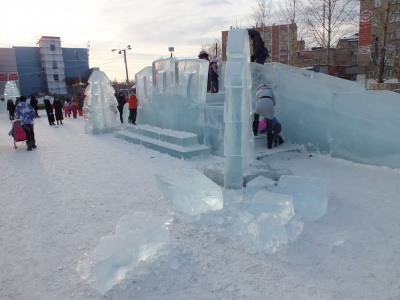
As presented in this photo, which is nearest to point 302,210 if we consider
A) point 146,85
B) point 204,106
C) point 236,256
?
point 236,256

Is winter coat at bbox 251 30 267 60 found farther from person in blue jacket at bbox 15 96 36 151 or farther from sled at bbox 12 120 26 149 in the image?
sled at bbox 12 120 26 149

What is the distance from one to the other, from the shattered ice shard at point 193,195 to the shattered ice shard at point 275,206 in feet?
1.47

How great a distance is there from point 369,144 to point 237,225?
363 cm

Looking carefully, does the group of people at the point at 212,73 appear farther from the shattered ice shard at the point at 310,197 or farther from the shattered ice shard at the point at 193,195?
the shattered ice shard at the point at 310,197

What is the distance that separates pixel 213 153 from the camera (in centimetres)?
687

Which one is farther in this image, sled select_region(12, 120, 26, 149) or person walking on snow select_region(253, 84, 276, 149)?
sled select_region(12, 120, 26, 149)

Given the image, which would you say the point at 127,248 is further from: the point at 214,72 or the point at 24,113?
the point at 214,72

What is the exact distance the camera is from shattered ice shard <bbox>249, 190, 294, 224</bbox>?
3.27 m

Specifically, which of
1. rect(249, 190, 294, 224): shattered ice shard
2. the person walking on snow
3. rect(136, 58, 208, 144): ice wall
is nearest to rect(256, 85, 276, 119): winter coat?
the person walking on snow

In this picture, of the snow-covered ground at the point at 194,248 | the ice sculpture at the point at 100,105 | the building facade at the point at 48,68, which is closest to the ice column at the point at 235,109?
the snow-covered ground at the point at 194,248

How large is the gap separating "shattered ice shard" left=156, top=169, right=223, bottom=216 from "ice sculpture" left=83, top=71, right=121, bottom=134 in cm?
812

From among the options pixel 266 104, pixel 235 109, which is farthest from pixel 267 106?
pixel 235 109

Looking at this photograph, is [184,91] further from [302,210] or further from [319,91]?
[302,210]

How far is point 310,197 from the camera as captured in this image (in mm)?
3537
